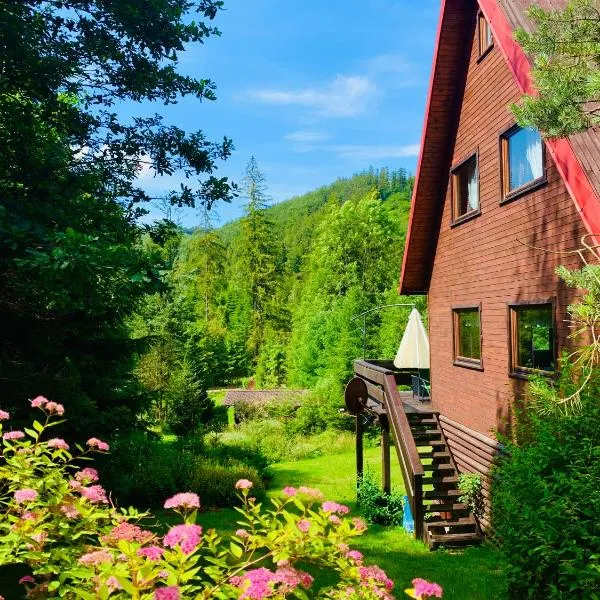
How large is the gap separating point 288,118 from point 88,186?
8721 millimetres

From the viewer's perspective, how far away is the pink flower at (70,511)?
284 cm

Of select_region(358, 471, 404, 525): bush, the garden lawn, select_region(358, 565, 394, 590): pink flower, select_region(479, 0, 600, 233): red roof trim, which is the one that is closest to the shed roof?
the garden lawn

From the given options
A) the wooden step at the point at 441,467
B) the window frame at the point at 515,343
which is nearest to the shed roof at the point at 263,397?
the wooden step at the point at 441,467

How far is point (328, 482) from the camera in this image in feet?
51.8

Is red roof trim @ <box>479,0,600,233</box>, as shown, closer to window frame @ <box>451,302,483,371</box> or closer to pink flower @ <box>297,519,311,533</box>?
window frame @ <box>451,302,483,371</box>

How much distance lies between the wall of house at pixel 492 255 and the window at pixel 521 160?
17 centimetres

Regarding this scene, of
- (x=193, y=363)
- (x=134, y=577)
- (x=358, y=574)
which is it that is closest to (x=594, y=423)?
(x=358, y=574)

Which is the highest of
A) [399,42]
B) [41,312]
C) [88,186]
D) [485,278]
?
[399,42]

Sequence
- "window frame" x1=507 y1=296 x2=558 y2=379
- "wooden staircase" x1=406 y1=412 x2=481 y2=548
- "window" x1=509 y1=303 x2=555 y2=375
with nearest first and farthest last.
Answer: "window" x1=509 y1=303 x2=555 y2=375 → "window frame" x1=507 y1=296 x2=558 y2=379 → "wooden staircase" x1=406 y1=412 x2=481 y2=548

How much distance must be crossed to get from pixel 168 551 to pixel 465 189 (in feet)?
34.8

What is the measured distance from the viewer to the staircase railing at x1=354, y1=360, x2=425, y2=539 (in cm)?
945

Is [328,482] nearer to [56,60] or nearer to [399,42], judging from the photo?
[399,42]

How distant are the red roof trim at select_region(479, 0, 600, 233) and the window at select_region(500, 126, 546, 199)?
1106 mm

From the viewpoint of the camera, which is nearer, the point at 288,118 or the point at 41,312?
the point at 41,312
